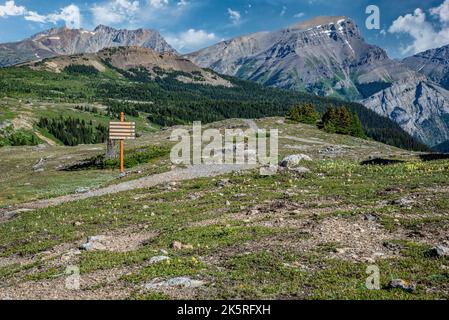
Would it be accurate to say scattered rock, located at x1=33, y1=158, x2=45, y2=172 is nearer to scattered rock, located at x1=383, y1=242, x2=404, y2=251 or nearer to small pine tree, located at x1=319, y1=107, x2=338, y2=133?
scattered rock, located at x1=383, y1=242, x2=404, y2=251

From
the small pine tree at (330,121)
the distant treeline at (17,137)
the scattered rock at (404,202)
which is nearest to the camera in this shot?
the scattered rock at (404,202)

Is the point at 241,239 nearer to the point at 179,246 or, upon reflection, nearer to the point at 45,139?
the point at 179,246

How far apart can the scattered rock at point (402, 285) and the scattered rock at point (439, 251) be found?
292 centimetres

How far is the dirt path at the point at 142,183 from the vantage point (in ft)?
106

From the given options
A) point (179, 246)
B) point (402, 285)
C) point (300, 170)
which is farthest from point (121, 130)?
point (402, 285)

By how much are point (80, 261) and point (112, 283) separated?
11.3 ft

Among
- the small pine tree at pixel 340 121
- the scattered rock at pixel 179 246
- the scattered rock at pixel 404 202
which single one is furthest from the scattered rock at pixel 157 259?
the small pine tree at pixel 340 121

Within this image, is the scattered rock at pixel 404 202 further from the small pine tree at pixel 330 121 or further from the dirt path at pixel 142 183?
the small pine tree at pixel 330 121

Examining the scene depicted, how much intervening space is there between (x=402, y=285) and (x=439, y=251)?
133 inches

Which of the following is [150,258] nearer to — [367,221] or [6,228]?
[367,221]

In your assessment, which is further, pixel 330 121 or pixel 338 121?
pixel 338 121

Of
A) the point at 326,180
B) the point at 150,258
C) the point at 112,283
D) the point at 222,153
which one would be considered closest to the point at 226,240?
the point at 150,258

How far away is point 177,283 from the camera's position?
13281mm

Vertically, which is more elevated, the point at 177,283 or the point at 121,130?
the point at 121,130
